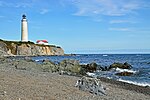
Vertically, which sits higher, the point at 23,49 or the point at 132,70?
the point at 23,49

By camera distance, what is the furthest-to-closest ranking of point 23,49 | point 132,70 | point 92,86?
point 23,49 → point 132,70 → point 92,86

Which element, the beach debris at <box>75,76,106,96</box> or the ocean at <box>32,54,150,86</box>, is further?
the ocean at <box>32,54,150,86</box>

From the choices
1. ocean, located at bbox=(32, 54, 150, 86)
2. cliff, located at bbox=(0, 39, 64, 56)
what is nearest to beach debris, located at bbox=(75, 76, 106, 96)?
ocean, located at bbox=(32, 54, 150, 86)

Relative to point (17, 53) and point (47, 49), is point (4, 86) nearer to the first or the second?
point (17, 53)

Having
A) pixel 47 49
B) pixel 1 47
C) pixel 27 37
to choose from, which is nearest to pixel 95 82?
pixel 1 47

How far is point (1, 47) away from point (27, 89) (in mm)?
87898

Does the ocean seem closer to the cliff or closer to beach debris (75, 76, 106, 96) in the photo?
beach debris (75, 76, 106, 96)

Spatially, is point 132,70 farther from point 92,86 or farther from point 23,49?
point 23,49

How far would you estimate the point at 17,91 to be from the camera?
1082 centimetres

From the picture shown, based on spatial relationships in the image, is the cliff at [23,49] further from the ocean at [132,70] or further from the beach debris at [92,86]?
the beach debris at [92,86]

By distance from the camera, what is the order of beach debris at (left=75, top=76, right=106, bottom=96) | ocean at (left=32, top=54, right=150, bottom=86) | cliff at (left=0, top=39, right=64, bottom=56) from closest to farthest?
1. beach debris at (left=75, top=76, right=106, bottom=96)
2. ocean at (left=32, top=54, right=150, bottom=86)
3. cliff at (left=0, top=39, right=64, bottom=56)

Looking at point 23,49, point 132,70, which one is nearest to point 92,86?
point 132,70

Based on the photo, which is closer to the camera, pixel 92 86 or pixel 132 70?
pixel 92 86

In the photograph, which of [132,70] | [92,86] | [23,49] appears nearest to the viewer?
[92,86]
